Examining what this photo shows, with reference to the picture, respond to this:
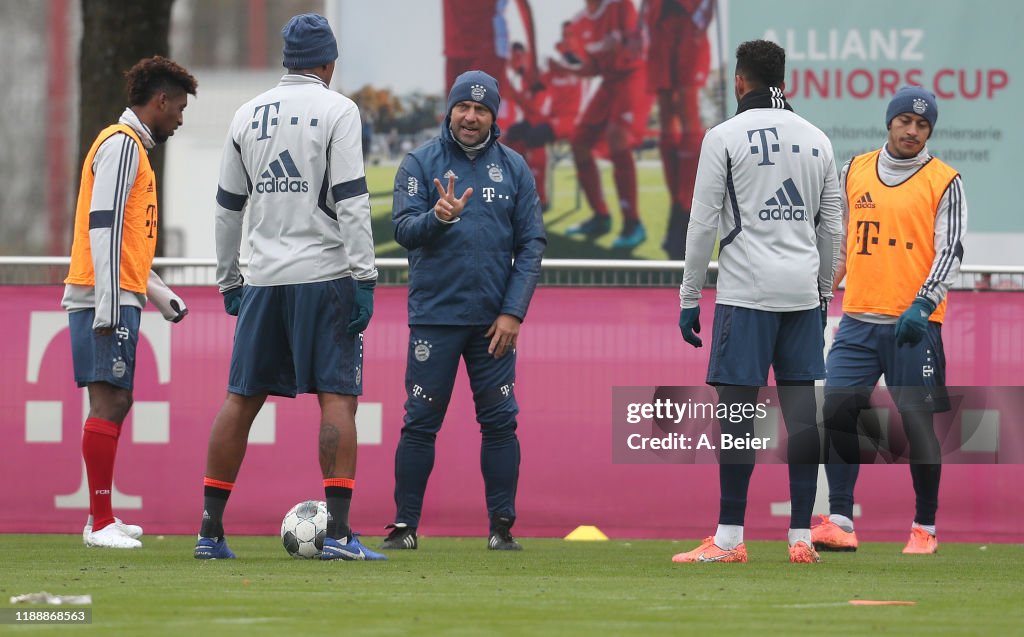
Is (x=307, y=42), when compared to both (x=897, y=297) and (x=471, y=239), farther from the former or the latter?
(x=897, y=297)

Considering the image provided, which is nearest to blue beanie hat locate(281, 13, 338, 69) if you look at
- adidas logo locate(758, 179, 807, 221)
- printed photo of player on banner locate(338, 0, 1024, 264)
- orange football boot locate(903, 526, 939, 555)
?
adidas logo locate(758, 179, 807, 221)

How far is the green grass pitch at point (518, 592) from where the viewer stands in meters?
4.98

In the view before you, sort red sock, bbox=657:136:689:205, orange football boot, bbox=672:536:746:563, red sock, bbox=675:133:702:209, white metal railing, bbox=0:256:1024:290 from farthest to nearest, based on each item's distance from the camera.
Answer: red sock, bbox=657:136:689:205
red sock, bbox=675:133:702:209
white metal railing, bbox=0:256:1024:290
orange football boot, bbox=672:536:746:563

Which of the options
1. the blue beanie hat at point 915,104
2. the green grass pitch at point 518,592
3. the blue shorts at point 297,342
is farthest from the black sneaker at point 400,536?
the blue beanie hat at point 915,104

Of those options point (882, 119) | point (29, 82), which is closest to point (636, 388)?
point (882, 119)

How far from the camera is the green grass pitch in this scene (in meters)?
4.98

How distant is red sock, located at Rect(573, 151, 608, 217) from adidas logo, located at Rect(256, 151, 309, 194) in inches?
301

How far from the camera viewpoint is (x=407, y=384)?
26.6 feet

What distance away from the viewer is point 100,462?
26.7 feet

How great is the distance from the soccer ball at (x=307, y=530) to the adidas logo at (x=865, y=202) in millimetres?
3077

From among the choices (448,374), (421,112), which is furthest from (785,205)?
(421,112)

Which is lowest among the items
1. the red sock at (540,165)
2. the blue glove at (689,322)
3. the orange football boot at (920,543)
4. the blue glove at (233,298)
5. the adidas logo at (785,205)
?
the orange football boot at (920,543)

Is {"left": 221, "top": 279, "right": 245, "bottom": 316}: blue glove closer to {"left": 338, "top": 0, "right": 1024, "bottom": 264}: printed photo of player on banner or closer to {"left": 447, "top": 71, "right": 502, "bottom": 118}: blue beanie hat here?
{"left": 447, "top": 71, "right": 502, "bottom": 118}: blue beanie hat

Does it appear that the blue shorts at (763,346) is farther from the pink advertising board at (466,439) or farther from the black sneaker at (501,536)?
the pink advertising board at (466,439)
